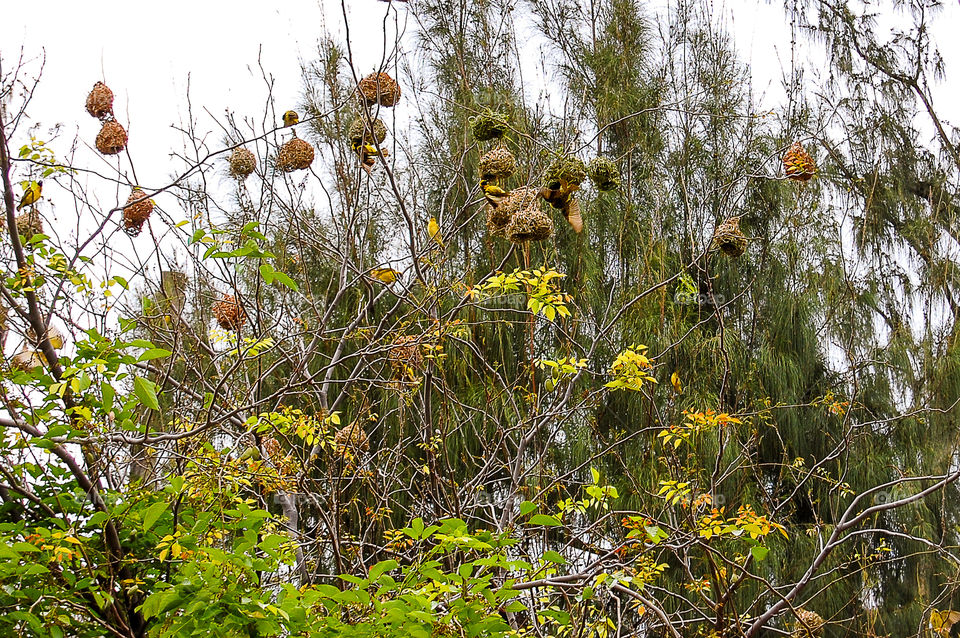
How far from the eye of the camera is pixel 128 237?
3.35m

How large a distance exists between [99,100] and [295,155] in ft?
2.43

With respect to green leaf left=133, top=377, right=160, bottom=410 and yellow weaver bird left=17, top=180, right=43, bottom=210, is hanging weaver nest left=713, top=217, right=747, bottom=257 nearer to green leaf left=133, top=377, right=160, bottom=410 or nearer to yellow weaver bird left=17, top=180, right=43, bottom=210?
green leaf left=133, top=377, right=160, bottom=410

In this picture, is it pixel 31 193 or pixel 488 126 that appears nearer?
pixel 31 193

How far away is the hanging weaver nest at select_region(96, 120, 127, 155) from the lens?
127 inches

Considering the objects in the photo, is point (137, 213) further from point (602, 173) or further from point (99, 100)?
point (602, 173)

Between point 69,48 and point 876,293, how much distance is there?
4.77m

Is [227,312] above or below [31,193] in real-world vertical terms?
below

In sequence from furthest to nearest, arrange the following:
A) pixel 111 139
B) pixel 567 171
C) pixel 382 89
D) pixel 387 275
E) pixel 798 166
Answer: pixel 111 139, pixel 382 89, pixel 387 275, pixel 798 166, pixel 567 171

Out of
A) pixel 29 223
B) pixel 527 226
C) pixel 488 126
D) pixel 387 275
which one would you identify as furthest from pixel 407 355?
pixel 29 223

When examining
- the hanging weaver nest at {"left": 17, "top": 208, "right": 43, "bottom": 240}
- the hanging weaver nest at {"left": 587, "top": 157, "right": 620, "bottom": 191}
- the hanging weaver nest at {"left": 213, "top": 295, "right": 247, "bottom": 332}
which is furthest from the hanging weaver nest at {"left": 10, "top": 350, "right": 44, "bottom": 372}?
the hanging weaver nest at {"left": 587, "top": 157, "right": 620, "bottom": 191}

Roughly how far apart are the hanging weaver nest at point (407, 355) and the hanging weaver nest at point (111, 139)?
135 centimetres

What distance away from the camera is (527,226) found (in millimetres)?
2438

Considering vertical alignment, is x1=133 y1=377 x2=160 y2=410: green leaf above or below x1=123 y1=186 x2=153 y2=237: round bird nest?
below

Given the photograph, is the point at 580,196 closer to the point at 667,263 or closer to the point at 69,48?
the point at 667,263
